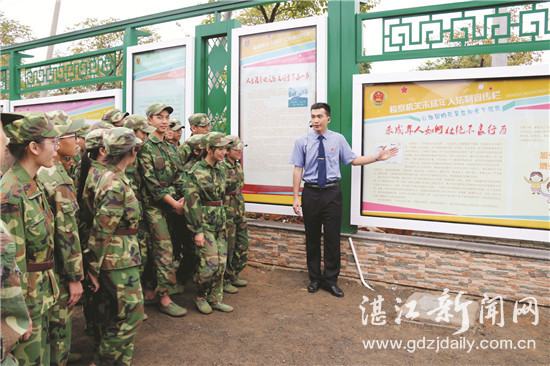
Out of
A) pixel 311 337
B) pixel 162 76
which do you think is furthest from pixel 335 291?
pixel 162 76

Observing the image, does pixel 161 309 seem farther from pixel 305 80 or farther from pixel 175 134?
pixel 305 80

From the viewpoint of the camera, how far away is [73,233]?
2465mm

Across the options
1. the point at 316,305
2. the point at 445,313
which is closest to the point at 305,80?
the point at 316,305

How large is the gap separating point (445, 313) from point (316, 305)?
117 cm

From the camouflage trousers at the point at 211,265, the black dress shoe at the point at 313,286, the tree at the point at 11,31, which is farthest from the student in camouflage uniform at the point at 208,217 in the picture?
the tree at the point at 11,31

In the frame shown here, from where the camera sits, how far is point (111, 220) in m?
2.79

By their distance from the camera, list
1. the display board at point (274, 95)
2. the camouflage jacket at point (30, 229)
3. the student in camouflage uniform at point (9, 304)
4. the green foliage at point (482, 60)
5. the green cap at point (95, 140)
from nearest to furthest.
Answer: the student in camouflage uniform at point (9, 304) → the camouflage jacket at point (30, 229) → the green cap at point (95, 140) → the display board at point (274, 95) → the green foliage at point (482, 60)

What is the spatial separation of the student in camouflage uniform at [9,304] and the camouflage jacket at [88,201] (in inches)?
58.8

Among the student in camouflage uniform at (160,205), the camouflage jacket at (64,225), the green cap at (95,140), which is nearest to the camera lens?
the camouflage jacket at (64,225)

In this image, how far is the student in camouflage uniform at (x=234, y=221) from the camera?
4590 mm

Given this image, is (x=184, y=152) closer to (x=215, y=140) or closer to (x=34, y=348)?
(x=215, y=140)

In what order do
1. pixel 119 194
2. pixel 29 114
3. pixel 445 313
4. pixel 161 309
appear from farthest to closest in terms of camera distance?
pixel 161 309 → pixel 445 313 → pixel 119 194 → pixel 29 114

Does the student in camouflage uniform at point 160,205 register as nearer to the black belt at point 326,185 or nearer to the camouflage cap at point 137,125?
the camouflage cap at point 137,125

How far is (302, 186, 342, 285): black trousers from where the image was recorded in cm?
449
